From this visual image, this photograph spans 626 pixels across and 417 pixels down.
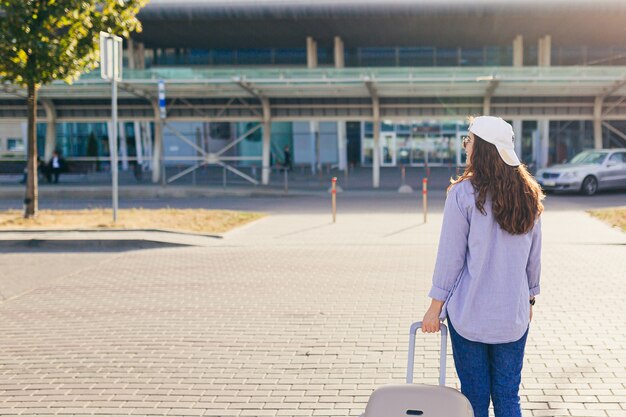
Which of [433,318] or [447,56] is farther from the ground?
[447,56]

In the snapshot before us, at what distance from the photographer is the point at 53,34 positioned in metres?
15.7

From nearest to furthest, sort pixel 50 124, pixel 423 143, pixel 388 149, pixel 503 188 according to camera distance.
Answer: pixel 503 188
pixel 50 124
pixel 423 143
pixel 388 149

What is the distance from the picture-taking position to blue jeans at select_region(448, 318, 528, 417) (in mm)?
3443

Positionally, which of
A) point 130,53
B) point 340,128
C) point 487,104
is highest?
point 130,53

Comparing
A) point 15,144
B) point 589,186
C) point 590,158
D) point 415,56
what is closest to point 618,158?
point 590,158

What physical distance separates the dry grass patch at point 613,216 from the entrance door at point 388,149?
2631 centimetres

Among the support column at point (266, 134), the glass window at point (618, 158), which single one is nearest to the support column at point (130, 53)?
the support column at point (266, 134)

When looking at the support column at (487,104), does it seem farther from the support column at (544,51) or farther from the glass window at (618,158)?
the support column at (544,51)

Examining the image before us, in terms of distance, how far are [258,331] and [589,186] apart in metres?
20.1

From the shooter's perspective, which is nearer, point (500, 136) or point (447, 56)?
point (500, 136)

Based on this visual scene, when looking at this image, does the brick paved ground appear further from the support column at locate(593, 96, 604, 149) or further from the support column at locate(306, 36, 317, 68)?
the support column at locate(306, 36, 317, 68)

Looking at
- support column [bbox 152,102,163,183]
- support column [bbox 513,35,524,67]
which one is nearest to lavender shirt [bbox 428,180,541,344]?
support column [bbox 152,102,163,183]

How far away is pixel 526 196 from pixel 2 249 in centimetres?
1204

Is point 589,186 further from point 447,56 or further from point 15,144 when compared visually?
point 15,144
